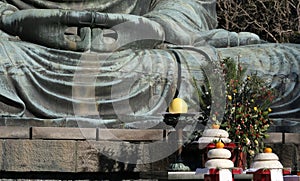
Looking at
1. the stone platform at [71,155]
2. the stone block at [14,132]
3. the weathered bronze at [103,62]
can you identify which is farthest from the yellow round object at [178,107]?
the stone block at [14,132]

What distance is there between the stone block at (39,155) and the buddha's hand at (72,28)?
1.79 m

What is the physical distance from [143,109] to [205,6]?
7.72 ft

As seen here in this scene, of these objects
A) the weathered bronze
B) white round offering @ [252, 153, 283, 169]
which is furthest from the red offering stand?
the weathered bronze

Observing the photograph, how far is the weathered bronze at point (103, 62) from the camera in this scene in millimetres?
9023

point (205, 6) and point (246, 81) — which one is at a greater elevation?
point (205, 6)

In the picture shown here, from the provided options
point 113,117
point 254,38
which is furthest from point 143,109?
point 254,38

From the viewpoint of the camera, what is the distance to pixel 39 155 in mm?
7832

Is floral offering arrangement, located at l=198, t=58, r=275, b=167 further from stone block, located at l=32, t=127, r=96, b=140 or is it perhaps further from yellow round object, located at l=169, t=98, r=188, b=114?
stone block, located at l=32, t=127, r=96, b=140

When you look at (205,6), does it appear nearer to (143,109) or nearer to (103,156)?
(143,109)

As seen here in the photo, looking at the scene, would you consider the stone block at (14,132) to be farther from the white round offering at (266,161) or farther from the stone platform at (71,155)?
the white round offering at (266,161)

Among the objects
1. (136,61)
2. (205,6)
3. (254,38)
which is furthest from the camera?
(205,6)

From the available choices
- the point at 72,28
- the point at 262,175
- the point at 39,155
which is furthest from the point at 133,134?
→ the point at 72,28

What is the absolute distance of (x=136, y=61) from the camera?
30.7 feet

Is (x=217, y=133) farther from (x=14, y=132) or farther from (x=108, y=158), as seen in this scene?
(x=14, y=132)
